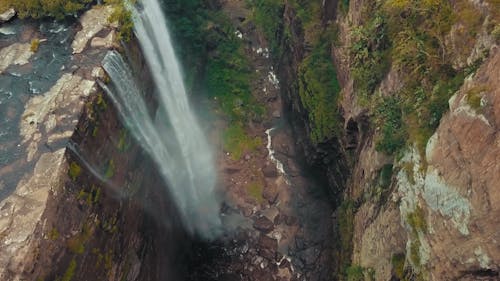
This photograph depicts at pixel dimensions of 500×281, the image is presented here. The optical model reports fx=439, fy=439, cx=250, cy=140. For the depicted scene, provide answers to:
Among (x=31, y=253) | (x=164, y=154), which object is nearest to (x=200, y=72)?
(x=164, y=154)

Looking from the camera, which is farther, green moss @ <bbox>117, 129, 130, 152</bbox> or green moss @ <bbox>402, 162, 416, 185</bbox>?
green moss @ <bbox>117, 129, 130, 152</bbox>

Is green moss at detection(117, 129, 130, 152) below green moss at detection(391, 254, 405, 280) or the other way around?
the other way around

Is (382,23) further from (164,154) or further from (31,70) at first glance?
(31,70)

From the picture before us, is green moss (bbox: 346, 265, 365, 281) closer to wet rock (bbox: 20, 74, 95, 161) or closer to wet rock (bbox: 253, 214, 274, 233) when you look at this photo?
wet rock (bbox: 253, 214, 274, 233)

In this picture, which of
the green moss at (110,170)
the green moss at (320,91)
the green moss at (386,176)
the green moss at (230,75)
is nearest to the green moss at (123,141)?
the green moss at (110,170)

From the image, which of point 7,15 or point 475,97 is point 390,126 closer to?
point 475,97

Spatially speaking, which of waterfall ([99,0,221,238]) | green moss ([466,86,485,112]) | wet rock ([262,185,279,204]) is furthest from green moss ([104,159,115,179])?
green moss ([466,86,485,112])
